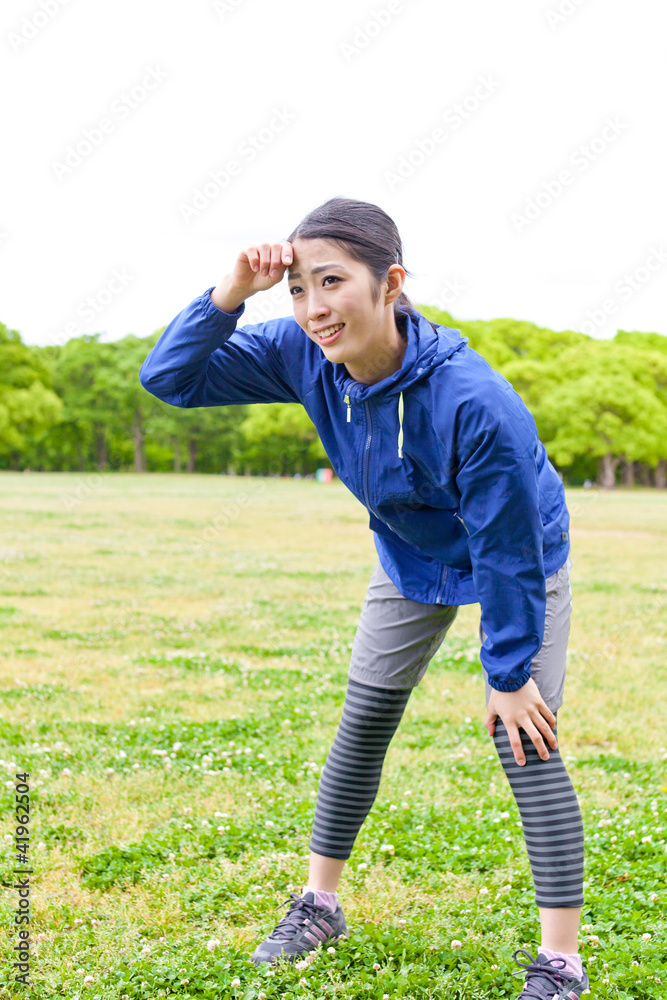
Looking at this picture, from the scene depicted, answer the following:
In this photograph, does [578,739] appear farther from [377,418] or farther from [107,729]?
[377,418]

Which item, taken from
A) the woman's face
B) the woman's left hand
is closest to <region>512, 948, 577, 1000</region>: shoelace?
the woman's left hand

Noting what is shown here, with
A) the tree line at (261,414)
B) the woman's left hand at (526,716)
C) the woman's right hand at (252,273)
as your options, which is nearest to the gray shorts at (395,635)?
the woman's left hand at (526,716)

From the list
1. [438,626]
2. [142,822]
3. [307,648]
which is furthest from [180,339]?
[307,648]

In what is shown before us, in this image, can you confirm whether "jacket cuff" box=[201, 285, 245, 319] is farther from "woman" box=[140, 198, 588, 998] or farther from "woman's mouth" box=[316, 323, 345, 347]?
"woman's mouth" box=[316, 323, 345, 347]

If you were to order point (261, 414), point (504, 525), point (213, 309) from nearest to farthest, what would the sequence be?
1. point (504, 525)
2. point (213, 309)
3. point (261, 414)

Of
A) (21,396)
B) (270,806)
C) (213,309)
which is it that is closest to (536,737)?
(213,309)

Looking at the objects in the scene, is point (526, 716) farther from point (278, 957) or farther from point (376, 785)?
Answer: point (278, 957)

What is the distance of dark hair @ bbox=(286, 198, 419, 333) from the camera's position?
8.27 feet

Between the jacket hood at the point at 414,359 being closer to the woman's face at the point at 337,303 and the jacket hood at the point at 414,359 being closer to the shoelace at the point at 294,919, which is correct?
the woman's face at the point at 337,303

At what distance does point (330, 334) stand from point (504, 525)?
784 mm

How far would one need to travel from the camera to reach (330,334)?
259 centimetres

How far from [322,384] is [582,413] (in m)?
52.0

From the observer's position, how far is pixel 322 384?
285 centimetres

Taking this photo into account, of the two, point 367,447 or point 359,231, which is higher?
point 359,231
